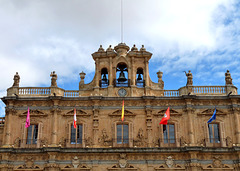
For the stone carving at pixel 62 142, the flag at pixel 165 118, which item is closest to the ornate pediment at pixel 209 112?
the flag at pixel 165 118

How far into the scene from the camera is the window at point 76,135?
32.4 m

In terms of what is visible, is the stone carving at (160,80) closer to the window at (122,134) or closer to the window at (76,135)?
the window at (122,134)

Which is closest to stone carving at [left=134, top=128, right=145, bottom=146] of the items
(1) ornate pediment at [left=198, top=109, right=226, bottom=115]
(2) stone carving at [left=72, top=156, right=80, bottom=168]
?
(2) stone carving at [left=72, top=156, right=80, bottom=168]

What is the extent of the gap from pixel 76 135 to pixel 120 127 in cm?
404

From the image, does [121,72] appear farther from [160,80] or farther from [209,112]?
[209,112]

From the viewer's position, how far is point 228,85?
34219 mm

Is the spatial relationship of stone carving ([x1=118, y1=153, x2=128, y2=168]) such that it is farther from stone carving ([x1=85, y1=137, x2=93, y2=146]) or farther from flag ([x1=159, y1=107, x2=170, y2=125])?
flag ([x1=159, y1=107, x2=170, y2=125])

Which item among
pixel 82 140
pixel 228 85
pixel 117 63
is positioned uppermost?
pixel 117 63

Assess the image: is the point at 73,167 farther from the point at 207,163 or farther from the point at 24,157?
the point at 207,163

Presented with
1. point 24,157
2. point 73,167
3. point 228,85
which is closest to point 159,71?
point 228,85

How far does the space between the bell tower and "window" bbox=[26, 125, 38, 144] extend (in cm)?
568

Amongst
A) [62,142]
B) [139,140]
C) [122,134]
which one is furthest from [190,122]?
[62,142]

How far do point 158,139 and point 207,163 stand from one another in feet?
15.4

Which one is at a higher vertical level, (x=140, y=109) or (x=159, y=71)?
(x=159, y=71)
